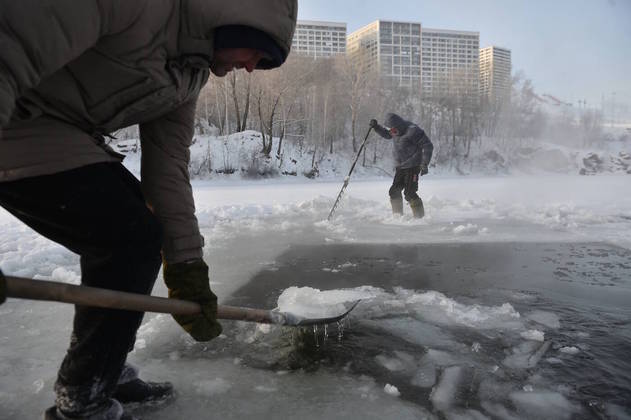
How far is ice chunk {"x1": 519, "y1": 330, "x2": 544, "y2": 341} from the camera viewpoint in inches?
89.0

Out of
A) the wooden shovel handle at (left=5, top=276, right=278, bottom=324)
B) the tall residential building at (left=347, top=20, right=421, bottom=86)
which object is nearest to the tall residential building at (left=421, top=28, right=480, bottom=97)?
the tall residential building at (left=347, top=20, right=421, bottom=86)

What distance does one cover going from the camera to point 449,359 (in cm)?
204

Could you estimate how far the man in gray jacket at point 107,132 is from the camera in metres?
1.19

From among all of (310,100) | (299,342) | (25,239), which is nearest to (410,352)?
(299,342)

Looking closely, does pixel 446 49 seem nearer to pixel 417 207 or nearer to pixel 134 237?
pixel 417 207

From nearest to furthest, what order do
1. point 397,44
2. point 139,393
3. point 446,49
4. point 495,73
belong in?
point 139,393 → point 495,73 → point 397,44 → point 446,49

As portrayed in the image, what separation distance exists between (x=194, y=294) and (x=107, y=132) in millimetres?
638

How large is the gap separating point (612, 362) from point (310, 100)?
32325 mm

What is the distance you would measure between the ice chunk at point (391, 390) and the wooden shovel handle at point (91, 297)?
814 mm

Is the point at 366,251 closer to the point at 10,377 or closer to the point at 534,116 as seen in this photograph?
the point at 10,377

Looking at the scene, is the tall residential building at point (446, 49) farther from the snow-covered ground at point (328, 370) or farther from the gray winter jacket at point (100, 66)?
the gray winter jacket at point (100, 66)

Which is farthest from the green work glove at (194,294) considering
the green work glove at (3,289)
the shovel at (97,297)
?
the green work glove at (3,289)

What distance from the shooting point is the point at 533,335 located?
2281 mm

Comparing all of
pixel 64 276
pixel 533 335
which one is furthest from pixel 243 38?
pixel 64 276
